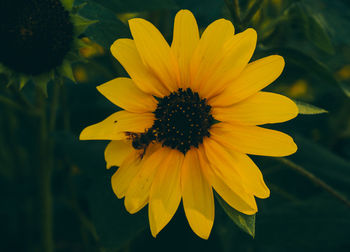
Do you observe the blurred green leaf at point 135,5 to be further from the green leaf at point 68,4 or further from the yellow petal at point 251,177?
the yellow petal at point 251,177

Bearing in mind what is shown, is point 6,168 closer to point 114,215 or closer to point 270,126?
point 114,215

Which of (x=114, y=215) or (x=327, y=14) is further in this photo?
(x=327, y=14)

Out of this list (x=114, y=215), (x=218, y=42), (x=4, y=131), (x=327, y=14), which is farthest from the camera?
(x=4, y=131)

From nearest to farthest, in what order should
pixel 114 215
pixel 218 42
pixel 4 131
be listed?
pixel 218 42 < pixel 114 215 < pixel 4 131

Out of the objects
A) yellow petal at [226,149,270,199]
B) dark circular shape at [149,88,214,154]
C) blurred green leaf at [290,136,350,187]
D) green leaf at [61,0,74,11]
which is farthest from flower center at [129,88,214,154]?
blurred green leaf at [290,136,350,187]

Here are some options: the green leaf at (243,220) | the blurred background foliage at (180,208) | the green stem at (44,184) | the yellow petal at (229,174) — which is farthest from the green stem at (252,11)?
the green stem at (44,184)

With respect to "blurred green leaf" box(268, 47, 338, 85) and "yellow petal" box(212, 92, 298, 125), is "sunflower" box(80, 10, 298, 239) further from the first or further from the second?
"blurred green leaf" box(268, 47, 338, 85)

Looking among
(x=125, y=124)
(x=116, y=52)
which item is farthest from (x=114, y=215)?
(x=116, y=52)
